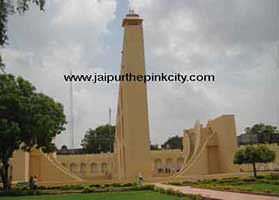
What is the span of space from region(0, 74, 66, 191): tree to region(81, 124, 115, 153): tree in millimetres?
45477

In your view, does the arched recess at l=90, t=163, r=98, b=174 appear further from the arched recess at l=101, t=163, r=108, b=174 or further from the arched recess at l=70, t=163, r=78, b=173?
the arched recess at l=70, t=163, r=78, b=173

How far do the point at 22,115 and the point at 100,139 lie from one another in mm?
47497

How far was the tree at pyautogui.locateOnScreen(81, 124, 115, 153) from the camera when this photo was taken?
69812mm

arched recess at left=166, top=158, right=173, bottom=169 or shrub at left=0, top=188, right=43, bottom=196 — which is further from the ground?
arched recess at left=166, top=158, right=173, bottom=169

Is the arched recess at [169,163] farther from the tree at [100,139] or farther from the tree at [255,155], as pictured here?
the tree at [255,155]

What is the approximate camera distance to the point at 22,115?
2288 cm

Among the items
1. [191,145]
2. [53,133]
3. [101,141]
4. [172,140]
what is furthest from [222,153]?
[172,140]

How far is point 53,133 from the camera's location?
79.2 ft

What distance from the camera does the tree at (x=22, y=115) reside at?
22484 mm

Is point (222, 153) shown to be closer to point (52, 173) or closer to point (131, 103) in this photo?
point (131, 103)

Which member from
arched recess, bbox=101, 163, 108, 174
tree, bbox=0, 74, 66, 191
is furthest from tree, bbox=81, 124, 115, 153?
tree, bbox=0, 74, 66, 191

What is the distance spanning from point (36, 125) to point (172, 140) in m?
61.6

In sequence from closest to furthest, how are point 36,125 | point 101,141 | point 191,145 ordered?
point 36,125 → point 191,145 → point 101,141

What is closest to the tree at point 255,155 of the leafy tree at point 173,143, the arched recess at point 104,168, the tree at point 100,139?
the arched recess at point 104,168
